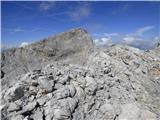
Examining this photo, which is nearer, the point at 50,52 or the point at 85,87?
the point at 85,87

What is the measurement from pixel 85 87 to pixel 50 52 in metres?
10.1

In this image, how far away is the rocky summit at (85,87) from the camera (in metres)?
15.0

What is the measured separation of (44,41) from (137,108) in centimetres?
1411

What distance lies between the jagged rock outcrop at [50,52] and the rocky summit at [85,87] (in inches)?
3.7

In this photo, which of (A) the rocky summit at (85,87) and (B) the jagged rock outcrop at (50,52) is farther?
Answer: (B) the jagged rock outcrop at (50,52)

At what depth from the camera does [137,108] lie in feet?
50.9

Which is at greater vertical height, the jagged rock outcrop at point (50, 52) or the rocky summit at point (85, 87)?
the jagged rock outcrop at point (50, 52)

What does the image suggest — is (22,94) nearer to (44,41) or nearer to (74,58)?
(74,58)

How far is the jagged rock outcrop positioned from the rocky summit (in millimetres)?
95

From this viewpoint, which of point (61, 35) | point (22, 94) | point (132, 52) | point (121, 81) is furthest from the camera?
point (61, 35)

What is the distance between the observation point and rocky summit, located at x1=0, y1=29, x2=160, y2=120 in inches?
592

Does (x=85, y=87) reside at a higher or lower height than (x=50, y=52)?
lower

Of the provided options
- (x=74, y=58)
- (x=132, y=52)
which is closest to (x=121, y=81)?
(x=132, y=52)

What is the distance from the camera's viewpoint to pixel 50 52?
86.5 feet
